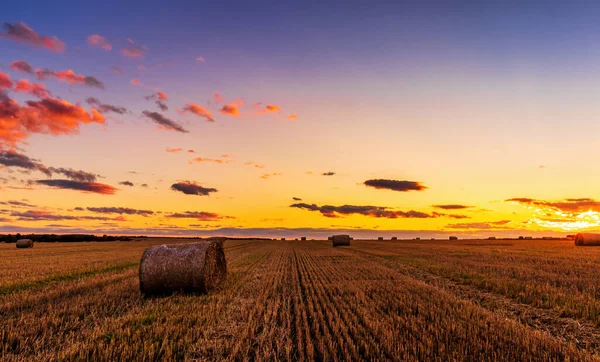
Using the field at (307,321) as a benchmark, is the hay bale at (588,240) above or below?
above

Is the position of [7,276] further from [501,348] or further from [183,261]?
[501,348]

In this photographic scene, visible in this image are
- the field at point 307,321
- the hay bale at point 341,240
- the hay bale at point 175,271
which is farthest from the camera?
the hay bale at point 341,240

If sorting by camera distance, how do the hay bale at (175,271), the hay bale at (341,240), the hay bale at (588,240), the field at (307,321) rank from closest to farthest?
the field at (307,321) → the hay bale at (175,271) → the hay bale at (588,240) → the hay bale at (341,240)

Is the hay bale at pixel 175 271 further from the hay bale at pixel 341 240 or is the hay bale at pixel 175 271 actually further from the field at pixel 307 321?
the hay bale at pixel 341 240

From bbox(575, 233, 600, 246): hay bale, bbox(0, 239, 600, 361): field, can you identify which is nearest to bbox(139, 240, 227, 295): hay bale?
bbox(0, 239, 600, 361): field

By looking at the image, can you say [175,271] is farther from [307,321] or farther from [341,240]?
[341,240]

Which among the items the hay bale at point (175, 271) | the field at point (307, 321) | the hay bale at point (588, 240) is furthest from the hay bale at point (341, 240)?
the hay bale at point (175, 271)

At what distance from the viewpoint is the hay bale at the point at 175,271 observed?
37.7 ft

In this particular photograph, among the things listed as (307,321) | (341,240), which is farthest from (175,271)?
(341,240)

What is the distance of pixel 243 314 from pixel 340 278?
7067mm

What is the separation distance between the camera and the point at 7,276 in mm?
15883

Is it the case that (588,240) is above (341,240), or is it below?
above

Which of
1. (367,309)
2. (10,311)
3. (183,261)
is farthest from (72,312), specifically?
(367,309)

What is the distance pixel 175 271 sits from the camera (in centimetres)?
1170
